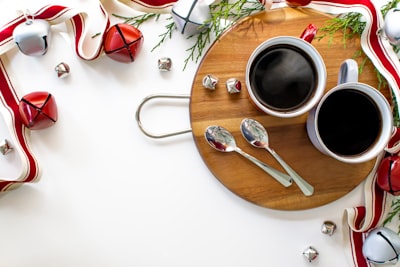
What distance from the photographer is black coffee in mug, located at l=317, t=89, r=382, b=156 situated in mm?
777

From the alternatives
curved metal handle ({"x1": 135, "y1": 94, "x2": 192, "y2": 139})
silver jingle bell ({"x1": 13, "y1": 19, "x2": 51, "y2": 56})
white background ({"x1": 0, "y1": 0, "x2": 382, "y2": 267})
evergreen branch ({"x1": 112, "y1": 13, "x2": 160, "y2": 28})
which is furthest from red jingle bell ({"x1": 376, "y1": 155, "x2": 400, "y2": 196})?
silver jingle bell ({"x1": 13, "y1": 19, "x2": 51, "y2": 56})

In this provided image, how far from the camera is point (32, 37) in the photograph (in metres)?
0.78

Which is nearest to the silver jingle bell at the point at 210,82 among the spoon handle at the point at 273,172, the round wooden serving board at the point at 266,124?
the round wooden serving board at the point at 266,124

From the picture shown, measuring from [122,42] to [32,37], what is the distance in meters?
0.13

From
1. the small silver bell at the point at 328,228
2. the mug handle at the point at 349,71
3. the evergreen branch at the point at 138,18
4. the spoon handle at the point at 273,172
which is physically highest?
the evergreen branch at the point at 138,18

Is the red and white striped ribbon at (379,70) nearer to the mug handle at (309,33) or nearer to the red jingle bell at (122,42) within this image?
the mug handle at (309,33)

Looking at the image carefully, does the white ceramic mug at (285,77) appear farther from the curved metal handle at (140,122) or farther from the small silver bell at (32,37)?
the small silver bell at (32,37)

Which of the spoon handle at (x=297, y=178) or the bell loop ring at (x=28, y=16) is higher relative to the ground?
the bell loop ring at (x=28, y=16)

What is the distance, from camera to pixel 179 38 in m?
0.84

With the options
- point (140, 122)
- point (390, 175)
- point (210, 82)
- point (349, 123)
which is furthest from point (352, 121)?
point (140, 122)

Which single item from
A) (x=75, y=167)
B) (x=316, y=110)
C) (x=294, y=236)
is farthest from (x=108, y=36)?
(x=294, y=236)

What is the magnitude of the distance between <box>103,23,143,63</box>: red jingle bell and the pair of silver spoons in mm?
167

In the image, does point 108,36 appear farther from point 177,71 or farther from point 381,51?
point 381,51

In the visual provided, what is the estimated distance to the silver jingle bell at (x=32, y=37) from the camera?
777 millimetres
